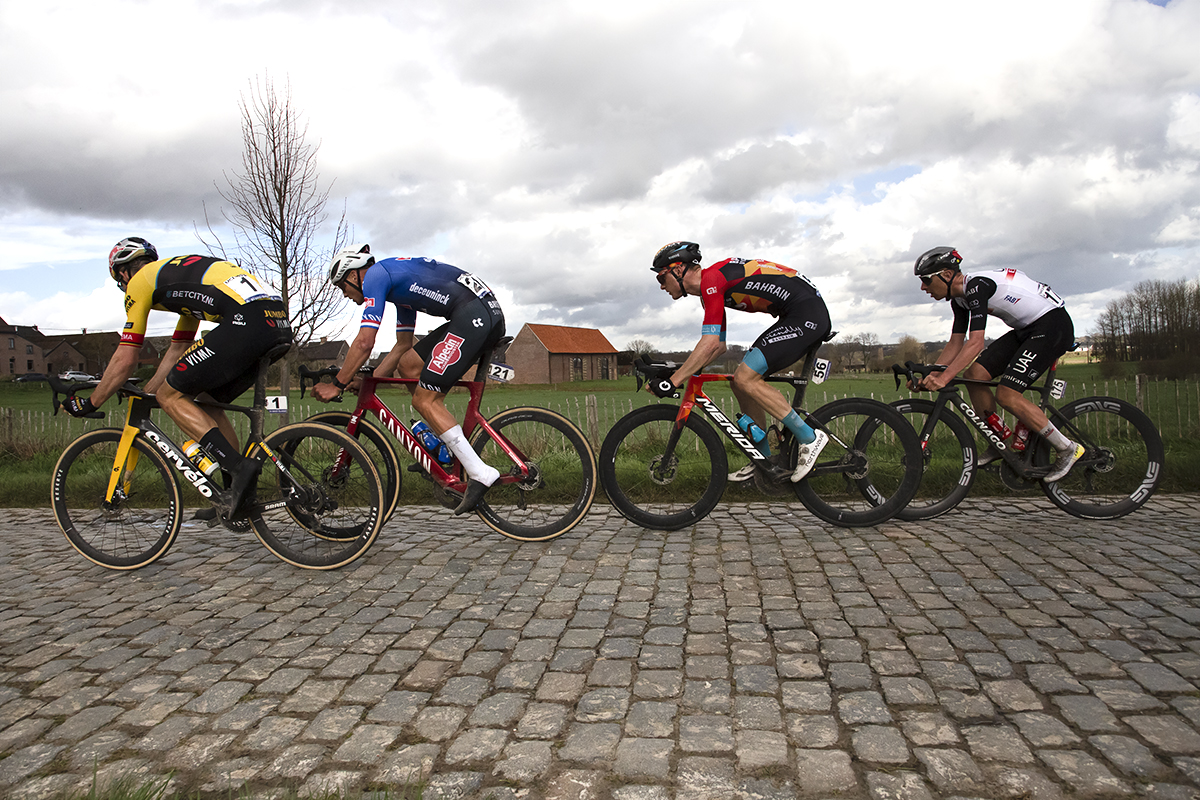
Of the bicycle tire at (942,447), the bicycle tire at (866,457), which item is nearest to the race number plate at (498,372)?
the bicycle tire at (866,457)

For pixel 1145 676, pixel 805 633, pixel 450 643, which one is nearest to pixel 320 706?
pixel 450 643

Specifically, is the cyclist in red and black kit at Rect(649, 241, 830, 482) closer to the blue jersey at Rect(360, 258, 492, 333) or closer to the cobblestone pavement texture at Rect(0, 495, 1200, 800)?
the cobblestone pavement texture at Rect(0, 495, 1200, 800)

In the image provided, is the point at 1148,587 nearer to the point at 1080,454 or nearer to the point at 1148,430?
the point at 1080,454

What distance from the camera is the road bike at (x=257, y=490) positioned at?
5.28 m

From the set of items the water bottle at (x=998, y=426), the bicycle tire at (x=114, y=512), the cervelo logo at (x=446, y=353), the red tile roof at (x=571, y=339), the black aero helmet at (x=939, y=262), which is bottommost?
the bicycle tire at (x=114, y=512)

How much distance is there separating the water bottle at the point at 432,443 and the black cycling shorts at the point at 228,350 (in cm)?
113

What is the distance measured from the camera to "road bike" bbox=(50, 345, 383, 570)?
5281 millimetres

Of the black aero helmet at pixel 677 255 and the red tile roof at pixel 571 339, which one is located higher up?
the red tile roof at pixel 571 339

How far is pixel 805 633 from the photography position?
3834mm

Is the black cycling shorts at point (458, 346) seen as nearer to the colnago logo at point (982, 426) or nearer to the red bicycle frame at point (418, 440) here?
the red bicycle frame at point (418, 440)

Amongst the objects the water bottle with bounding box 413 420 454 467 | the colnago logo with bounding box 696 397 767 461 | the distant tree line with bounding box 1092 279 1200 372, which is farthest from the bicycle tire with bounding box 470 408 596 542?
the distant tree line with bounding box 1092 279 1200 372

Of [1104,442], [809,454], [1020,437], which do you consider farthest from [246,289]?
[1104,442]

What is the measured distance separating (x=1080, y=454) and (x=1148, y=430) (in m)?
0.64

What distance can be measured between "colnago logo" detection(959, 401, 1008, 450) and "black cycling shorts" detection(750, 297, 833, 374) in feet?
4.67
